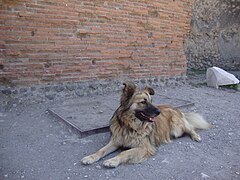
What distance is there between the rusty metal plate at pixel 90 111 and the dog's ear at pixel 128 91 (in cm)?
86

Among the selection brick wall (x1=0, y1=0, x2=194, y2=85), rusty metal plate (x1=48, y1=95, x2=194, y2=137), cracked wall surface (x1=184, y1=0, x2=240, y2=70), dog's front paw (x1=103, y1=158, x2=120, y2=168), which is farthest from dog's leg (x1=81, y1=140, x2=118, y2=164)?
cracked wall surface (x1=184, y1=0, x2=240, y2=70)

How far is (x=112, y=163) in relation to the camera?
9.10 ft

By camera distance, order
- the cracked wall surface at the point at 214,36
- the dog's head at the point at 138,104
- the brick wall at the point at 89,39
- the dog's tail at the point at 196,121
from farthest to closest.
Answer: the cracked wall surface at the point at 214,36 → the brick wall at the point at 89,39 → the dog's tail at the point at 196,121 → the dog's head at the point at 138,104

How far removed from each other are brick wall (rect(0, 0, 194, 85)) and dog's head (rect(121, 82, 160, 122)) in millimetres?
2451

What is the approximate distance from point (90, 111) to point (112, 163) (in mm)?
1834

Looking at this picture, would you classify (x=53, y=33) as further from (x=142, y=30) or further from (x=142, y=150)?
(x=142, y=150)

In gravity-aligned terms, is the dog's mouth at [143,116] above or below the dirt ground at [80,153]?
above

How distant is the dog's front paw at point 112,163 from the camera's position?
2764 mm

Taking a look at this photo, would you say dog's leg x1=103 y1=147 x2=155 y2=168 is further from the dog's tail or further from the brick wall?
the brick wall

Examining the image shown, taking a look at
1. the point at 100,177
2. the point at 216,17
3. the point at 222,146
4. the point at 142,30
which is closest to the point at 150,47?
the point at 142,30

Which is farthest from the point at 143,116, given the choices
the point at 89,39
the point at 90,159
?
the point at 89,39

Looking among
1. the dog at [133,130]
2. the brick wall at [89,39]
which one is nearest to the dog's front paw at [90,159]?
the dog at [133,130]

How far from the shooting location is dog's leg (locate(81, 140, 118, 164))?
284 cm

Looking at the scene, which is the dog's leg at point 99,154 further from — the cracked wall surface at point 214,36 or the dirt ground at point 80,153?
the cracked wall surface at point 214,36
